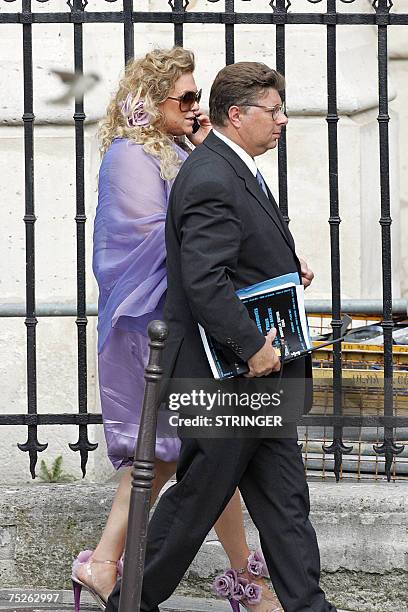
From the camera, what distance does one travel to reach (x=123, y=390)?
14.9ft

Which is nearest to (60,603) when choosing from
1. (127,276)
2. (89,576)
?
(89,576)

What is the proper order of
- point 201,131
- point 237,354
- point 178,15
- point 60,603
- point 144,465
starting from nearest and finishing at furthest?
point 144,465 < point 237,354 < point 201,131 < point 60,603 < point 178,15

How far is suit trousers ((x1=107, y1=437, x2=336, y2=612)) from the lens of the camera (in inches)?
161

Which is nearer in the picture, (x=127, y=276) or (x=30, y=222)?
(x=127, y=276)

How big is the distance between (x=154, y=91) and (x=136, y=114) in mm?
95

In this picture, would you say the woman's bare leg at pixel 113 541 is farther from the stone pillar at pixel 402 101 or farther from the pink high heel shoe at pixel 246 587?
the stone pillar at pixel 402 101

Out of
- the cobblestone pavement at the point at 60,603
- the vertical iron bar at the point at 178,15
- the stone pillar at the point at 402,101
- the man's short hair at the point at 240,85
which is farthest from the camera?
the stone pillar at the point at 402,101

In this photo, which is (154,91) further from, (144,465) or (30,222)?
(144,465)

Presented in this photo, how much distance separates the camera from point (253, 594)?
4.61 metres

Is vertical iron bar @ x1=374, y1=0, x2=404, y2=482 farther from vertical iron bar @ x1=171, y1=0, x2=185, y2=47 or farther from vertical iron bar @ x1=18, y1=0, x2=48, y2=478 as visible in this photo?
vertical iron bar @ x1=18, y1=0, x2=48, y2=478

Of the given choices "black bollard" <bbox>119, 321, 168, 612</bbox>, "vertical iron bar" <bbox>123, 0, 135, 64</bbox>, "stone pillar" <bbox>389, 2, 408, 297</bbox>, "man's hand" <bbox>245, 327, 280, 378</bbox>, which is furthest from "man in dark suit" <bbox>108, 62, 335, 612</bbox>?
"stone pillar" <bbox>389, 2, 408, 297</bbox>

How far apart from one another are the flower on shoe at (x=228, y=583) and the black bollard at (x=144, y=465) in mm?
704

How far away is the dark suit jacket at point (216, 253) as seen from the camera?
3.95 meters

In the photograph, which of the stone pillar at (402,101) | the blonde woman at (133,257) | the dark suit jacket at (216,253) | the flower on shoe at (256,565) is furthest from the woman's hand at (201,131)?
the stone pillar at (402,101)
